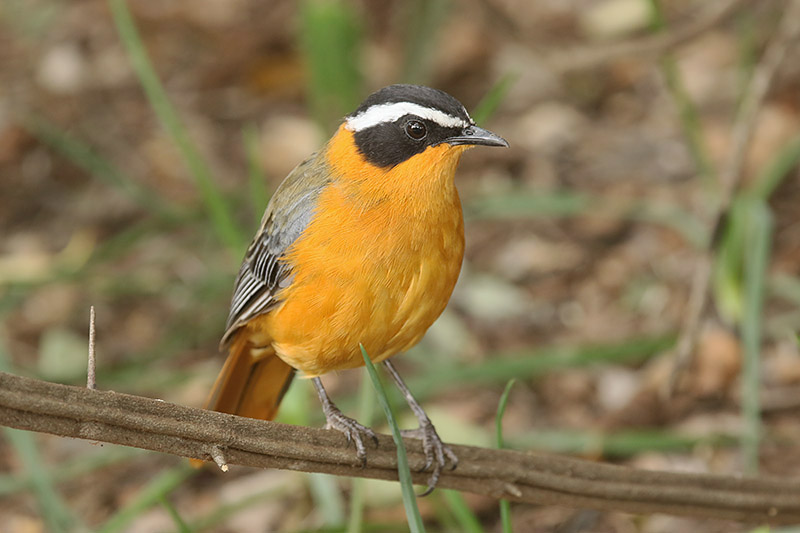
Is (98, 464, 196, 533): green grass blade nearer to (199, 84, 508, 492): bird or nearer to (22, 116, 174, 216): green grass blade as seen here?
(199, 84, 508, 492): bird

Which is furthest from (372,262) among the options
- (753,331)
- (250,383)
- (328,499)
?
(753,331)

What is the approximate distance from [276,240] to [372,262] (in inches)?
19.2

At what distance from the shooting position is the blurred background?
15.9ft

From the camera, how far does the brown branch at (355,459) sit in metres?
2.27

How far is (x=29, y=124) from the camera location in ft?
22.7

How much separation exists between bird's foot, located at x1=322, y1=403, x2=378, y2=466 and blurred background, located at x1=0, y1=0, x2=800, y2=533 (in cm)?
53

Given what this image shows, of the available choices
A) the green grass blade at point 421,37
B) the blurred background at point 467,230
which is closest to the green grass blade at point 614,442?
the blurred background at point 467,230

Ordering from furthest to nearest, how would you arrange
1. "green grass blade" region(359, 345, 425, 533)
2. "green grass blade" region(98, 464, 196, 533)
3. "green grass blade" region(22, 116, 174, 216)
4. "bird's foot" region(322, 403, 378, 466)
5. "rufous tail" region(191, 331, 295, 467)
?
"green grass blade" region(22, 116, 174, 216)
"green grass blade" region(98, 464, 196, 533)
"rufous tail" region(191, 331, 295, 467)
"bird's foot" region(322, 403, 378, 466)
"green grass blade" region(359, 345, 425, 533)

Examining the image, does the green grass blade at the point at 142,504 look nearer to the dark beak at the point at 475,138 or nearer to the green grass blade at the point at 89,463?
the green grass blade at the point at 89,463

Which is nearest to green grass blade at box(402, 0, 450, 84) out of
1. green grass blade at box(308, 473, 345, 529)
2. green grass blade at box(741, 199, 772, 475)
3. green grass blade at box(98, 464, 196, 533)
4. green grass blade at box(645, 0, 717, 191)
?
green grass blade at box(645, 0, 717, 191)

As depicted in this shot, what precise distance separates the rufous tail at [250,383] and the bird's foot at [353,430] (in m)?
0.42

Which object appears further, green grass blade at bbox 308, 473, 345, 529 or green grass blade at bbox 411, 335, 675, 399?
green grass blade at bbox 411, 335, 675, 399

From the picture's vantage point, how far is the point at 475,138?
119 inches

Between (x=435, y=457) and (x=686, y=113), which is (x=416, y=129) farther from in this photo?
(x=686, y=113)
